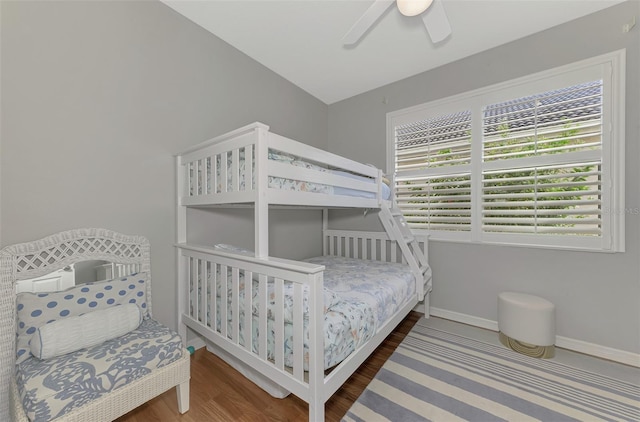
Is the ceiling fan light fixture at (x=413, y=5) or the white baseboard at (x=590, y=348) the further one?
the white baseboard at (x=590, y=348)

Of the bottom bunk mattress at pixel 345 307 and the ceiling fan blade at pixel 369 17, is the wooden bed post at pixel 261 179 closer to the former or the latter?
the bottom bunk mattress at pixel 345 307

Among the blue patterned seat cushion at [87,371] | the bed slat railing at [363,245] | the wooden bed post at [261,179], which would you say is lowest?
the blue patterned seat cushion at [87,371]

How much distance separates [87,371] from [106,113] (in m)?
1.49

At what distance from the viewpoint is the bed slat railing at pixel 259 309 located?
120cm

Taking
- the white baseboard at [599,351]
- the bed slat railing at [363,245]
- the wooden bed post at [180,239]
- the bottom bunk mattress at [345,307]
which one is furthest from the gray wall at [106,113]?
the white baseboard at [599,351]

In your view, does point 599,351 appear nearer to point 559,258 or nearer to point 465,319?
point 559,258

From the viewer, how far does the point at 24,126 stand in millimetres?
1355

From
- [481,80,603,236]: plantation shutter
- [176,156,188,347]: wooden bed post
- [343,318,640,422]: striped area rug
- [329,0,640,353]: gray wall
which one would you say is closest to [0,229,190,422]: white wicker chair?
[176,156,188,347]: wooden bed post

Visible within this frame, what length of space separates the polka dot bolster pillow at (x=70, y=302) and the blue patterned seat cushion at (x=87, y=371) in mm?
145

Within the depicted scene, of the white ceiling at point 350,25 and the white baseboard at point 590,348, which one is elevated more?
the white ceiling at point 350,25

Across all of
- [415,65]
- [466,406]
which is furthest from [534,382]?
[415,65]

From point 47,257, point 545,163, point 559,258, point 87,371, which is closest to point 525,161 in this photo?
point 545,163

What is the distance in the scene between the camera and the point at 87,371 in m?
1.07

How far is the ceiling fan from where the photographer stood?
4.79ft
